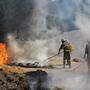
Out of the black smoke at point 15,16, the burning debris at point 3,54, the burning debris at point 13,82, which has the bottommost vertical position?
the burning debris at point 13,82

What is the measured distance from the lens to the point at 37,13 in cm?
2323

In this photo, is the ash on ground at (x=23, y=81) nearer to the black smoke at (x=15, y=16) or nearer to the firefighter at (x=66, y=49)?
the firefighter at (x=66, y=49)

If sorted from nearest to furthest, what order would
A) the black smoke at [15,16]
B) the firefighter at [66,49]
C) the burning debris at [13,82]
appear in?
the burning debris at [13,82], the firefighter at [66,49], the black smoke at [15,16]

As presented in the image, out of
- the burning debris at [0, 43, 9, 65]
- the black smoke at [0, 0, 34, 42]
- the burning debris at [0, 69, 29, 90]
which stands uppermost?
the black smoke at [0, 0, 34, 42]

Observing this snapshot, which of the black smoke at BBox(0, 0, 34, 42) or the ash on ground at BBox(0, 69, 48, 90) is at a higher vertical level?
the black smoke at BBox(0, 0, 34, 42)

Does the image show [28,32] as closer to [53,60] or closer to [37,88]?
[53,60]

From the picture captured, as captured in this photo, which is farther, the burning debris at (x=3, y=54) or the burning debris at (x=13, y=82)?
the burning debris at (x=3, y=54)

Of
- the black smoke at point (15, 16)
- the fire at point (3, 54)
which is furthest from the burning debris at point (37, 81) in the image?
the black smoke at point (15, 16)

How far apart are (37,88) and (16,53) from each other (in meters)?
10.00

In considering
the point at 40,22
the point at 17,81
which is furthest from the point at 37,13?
the point at 17,81

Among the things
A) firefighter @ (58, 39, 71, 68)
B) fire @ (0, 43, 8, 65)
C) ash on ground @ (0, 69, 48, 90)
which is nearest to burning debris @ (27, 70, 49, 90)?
ash on ground @ (0, 69, 48, 90)

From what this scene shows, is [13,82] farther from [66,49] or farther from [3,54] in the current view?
[3,54]

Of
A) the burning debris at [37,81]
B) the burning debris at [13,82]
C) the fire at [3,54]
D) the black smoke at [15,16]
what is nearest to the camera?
the burning debris at [13,82]

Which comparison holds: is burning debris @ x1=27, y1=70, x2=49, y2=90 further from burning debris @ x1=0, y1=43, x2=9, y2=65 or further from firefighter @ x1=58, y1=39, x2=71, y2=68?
burning debris @ x1=0, y1=43, x2=9, y2=65
